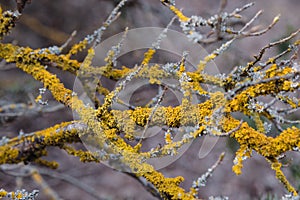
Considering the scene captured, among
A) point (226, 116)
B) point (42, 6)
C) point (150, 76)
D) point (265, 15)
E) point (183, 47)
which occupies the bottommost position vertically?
point (226, 116)

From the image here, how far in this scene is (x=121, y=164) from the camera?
921 mm

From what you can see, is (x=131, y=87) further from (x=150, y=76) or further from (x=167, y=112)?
(x=167, y=112)

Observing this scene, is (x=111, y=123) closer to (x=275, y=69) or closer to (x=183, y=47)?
(x=275, y=69)

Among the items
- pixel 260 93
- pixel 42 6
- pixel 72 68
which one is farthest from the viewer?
pixel 42 6

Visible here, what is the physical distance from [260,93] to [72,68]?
20.3 inches

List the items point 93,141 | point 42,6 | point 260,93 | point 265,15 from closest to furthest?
point 260,93 < point 93,141 < point 42,6 < point 265,15

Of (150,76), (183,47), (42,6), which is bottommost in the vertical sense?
(150,76)

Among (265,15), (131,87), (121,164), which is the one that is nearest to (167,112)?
(121,164)

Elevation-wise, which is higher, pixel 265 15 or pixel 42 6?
pixel 265 15

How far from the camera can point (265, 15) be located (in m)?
3.46

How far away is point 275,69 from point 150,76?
1.05 feet

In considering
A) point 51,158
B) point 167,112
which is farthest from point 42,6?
point 167,112

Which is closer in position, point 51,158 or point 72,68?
point 72,68

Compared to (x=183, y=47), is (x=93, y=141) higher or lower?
lower
